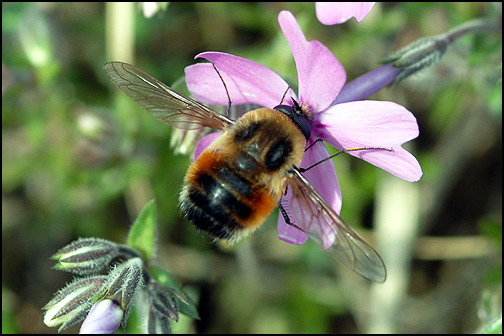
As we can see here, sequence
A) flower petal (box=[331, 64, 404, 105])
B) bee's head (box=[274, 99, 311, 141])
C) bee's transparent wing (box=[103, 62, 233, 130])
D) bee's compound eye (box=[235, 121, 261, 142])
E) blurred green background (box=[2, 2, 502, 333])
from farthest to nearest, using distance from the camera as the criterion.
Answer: blurred green background (box=[2, 2, 502, 333])
flower petal (box=[331, 64, 404, 105])
bee's transparent wing (box=[103, 62, 233, 130])
bee's head (box=[274, 99, 311, 141])
bee's compound eye (box=[235, 121, 261, 142])

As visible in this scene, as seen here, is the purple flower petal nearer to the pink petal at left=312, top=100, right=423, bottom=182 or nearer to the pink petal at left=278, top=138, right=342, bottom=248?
the pink petal at left=278, top=138, right=342, bottom=248

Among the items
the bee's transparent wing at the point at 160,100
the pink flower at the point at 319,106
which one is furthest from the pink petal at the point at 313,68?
the bee's transparent wing at the point at 160,100

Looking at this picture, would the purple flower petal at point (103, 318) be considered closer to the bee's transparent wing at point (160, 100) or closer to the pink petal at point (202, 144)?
the pink petal at point (202, 144)

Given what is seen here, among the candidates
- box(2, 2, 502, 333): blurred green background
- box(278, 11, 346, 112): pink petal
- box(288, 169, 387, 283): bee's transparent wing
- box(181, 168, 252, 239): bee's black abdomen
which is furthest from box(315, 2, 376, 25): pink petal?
Answer: box(2, 2, 502, 333): blurred green background

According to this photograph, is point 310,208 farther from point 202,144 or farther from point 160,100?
point 160,100

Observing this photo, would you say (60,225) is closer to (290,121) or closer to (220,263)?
(220,263)

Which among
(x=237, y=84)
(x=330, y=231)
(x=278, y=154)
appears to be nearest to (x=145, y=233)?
(x=237, y=84)

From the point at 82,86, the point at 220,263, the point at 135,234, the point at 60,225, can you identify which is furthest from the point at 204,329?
the point at 82,86
